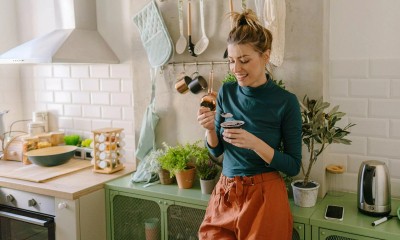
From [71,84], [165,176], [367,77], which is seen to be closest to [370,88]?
[367,77]

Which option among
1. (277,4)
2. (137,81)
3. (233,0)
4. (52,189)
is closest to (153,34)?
(137,81)

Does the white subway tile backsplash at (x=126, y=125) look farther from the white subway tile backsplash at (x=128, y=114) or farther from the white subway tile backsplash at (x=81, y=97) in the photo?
the white subway tile backsplash at (x=81, y=97)

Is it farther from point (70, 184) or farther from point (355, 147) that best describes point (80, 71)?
point (355, 147)

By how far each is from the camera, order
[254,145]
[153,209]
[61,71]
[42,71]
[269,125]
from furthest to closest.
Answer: [42,71] < [61,71] < [153,209] < [269,125] < [254,145]

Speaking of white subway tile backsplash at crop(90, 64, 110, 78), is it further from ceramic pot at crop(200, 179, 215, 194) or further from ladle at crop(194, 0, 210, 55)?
ceramic pot at crop(200, 179, 215, 194)

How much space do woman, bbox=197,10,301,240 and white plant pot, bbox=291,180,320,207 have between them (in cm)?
19

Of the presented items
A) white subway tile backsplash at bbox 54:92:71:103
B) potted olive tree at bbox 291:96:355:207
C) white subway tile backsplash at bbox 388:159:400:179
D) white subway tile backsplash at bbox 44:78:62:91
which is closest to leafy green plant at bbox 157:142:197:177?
potted olive tree at bbox 291:96:355:207

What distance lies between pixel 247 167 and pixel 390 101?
2.82 ft

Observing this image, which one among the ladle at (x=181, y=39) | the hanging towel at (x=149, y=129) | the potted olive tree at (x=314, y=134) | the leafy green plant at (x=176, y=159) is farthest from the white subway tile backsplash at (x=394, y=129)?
the hanging towel at (x=149, y=129)

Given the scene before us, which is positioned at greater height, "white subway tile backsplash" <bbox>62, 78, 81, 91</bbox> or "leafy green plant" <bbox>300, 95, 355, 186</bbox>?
"white subway tile backsplash" <bbox>62, 78, 81, 91</bbox>

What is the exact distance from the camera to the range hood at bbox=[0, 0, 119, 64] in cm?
255

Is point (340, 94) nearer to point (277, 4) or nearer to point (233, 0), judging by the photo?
point (277, 4)

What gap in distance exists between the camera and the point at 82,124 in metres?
3.21

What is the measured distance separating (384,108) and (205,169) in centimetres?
99
